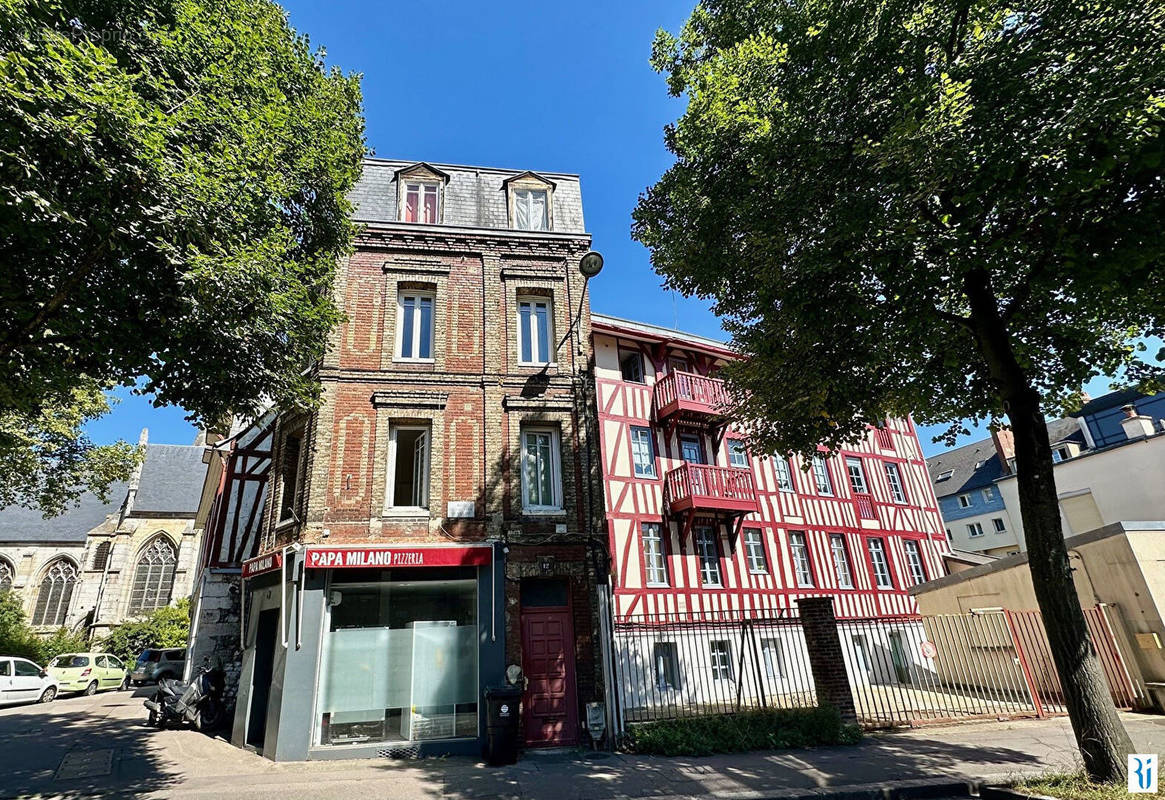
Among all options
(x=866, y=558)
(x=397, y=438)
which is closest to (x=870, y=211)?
(x=397, y=438)

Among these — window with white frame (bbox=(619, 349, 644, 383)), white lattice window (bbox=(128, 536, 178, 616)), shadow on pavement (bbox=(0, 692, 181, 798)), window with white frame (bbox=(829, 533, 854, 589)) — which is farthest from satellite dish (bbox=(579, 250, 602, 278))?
white lattice window (bbox=(128, 536, 178, 616))

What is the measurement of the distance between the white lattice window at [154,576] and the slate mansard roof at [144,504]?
6.24ft

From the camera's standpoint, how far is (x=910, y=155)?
5945mm

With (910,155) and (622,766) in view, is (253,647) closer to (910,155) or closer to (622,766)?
(622,766)

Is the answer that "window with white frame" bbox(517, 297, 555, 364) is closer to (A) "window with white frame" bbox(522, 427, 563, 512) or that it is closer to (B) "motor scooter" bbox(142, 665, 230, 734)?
(A) "window with white frame" bbox(522, 427, 563, 512)

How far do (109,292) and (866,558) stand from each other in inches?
794

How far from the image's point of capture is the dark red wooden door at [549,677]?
9344mm

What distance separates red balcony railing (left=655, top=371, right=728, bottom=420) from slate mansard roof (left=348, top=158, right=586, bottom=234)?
5.23 meters

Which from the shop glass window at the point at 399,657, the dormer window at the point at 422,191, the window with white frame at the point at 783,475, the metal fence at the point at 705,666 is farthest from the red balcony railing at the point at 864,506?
the dormer window at the point at 422,191

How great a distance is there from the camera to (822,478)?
62.8 feet

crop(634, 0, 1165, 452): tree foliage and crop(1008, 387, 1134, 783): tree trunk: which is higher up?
crop(634, 0, 1165, 452): tree foliage

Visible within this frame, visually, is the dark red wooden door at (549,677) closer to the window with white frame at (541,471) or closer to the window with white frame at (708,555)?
the window with white frame at (541,471)

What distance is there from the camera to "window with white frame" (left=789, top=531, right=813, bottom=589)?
1702cm

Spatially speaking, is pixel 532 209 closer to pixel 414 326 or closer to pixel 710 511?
pixel 414 326
